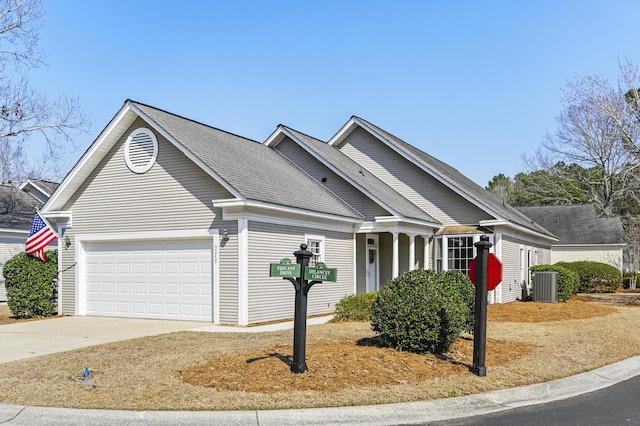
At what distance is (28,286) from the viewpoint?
17.5 m

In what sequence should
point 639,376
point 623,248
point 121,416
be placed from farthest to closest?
point 623,248 → point 639,376 → point 121,416

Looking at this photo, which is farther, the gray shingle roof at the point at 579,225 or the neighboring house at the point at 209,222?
the gray shingle roof at the point at 579,225

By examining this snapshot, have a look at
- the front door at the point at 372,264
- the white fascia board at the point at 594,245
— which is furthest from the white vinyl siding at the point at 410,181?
the white fascia board at the point at 594,245

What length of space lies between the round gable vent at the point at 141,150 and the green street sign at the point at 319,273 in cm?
904

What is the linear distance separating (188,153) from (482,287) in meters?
9.08

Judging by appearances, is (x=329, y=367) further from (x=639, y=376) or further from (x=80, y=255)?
(x=80, y=255)

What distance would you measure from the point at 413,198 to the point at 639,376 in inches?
556

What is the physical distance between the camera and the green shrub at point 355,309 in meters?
16.2

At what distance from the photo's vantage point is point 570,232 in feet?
140

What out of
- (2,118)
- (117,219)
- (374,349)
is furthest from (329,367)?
(2,118)

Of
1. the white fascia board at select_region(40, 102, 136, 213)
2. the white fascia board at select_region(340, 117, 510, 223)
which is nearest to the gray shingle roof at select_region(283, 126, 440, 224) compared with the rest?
the white fascia board at select_region(340, 117, 510, 223)

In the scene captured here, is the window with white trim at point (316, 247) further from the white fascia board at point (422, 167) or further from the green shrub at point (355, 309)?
the white fascia board at point (422, 167)

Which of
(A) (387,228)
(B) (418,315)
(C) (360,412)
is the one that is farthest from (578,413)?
(A) (387,228)

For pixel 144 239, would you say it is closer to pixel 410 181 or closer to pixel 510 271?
pixel 410 181
